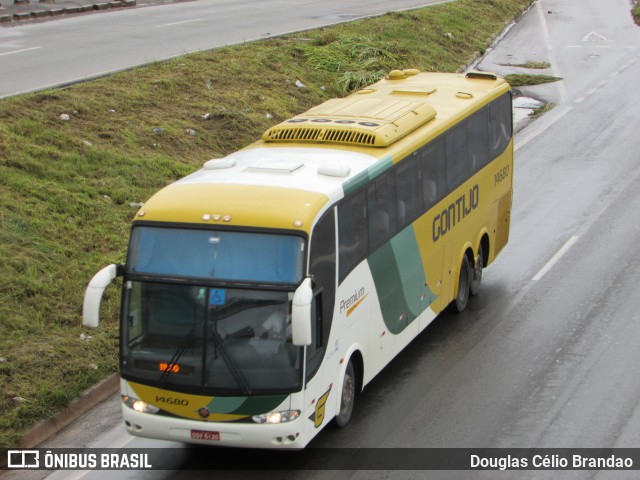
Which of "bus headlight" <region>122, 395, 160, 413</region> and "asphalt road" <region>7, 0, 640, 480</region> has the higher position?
"bus headlight" <region>122, 395, 160, 413</region>

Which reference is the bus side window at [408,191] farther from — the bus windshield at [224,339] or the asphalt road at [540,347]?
the bus windshield at [224,339]

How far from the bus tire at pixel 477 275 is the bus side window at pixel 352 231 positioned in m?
4.25

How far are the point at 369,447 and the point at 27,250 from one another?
19.1 feet

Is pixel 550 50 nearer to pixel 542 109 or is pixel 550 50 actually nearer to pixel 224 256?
pixel 542 109

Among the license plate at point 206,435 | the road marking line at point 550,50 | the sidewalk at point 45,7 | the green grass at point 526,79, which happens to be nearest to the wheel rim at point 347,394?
the license plate at point 206,435

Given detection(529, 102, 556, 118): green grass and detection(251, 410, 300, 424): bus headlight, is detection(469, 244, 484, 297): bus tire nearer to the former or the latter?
detection(251, 410, 300, 424): bus headlight

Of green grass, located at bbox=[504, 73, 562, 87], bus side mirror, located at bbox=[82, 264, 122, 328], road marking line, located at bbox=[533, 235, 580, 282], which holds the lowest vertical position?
road marking line, located at bbox=[533, 235, 580, 282]

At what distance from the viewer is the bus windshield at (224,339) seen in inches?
394

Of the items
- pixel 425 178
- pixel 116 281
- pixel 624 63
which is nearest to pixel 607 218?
pixel 425 178

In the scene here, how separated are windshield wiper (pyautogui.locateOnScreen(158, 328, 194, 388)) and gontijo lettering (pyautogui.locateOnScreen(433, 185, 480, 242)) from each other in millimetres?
4703

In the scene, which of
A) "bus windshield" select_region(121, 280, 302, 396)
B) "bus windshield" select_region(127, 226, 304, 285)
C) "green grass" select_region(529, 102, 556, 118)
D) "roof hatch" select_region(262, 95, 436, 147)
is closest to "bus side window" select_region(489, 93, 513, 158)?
"roof hatch" select_region(262, 95, 436, 147)

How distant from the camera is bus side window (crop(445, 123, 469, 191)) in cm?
1441

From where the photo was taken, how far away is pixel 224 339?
32.9 ft

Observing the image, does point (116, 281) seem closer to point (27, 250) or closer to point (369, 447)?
point (27, 250)
